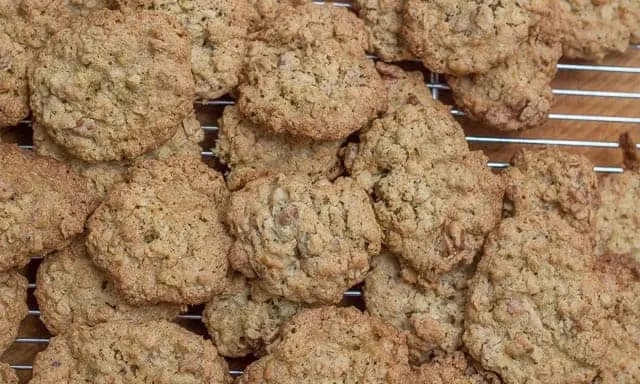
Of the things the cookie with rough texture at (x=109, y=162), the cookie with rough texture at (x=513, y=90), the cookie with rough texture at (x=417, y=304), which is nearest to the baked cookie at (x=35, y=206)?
the cookie with rough texture at (x=109, y=162)

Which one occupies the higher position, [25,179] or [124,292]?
[25,179]

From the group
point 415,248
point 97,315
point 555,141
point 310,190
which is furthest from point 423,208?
point 97,315

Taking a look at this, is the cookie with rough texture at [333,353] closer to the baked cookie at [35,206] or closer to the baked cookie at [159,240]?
the baked cookie at [159,240]

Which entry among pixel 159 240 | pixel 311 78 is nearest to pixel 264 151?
pixel 311 78

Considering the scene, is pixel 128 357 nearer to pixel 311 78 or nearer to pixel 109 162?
pixel 109 162

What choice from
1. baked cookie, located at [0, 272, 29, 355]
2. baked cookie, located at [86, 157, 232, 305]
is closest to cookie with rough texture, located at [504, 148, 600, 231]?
baked cookie, located at [86, 157, 232, 305]

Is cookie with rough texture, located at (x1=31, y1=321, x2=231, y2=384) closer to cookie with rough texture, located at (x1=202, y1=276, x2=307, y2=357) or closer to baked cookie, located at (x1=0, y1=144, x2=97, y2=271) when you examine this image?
cookie with rough texture, located at (x1=202, y1=276, x2=307, y2=357)

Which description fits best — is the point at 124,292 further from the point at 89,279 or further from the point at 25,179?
the point at 25,179
